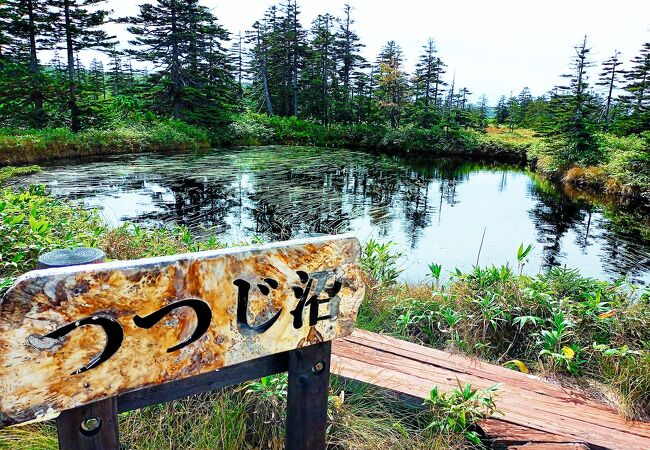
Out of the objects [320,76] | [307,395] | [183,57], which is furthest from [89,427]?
[320,76]

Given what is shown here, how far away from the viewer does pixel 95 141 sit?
1237 centimetres

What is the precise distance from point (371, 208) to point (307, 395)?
6.79m

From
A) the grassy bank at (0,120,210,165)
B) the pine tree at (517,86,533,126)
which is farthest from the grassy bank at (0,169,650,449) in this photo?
the pine tree at (517,86,533,126)

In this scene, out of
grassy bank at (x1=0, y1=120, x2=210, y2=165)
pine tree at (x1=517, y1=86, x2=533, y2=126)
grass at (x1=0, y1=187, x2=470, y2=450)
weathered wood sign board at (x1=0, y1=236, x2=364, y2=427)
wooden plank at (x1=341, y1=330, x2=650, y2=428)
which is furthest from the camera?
pine tree at (x1=517, y1=86, x2=533, y2=126)

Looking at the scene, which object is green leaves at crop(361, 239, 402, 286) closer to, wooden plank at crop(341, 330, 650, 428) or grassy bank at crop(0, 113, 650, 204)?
wooden plank at crop(341, 330, 650, 428)

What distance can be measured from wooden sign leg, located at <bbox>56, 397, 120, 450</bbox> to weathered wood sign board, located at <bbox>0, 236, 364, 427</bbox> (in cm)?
3

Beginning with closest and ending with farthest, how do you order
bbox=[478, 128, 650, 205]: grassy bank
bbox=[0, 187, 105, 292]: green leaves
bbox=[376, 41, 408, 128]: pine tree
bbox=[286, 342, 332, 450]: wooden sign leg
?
bbox=[286, 342, 332, 450]: wooden sign leg, bbox=[0, 187, 105, 292]: green leaves, bbox=[478, 128, 650, 205]: grassy bank, bbox=[376, 41, 408, 128]: pine tree

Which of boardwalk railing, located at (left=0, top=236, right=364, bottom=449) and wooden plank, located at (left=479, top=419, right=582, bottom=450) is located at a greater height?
boardwalk railing, located at (left=0, top=236, right=364, bottom=449)

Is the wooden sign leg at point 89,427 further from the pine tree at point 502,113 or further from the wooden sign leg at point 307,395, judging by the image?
the pine tree at point 502,113

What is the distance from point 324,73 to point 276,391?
74.0ft

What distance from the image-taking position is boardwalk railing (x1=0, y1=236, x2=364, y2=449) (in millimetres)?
657

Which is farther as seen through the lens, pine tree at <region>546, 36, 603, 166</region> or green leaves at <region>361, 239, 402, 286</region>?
pine tree at <region>546, 36, 603, 166</region>

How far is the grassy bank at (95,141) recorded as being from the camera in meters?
10.4

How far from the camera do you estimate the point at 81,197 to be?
7.28 meters
